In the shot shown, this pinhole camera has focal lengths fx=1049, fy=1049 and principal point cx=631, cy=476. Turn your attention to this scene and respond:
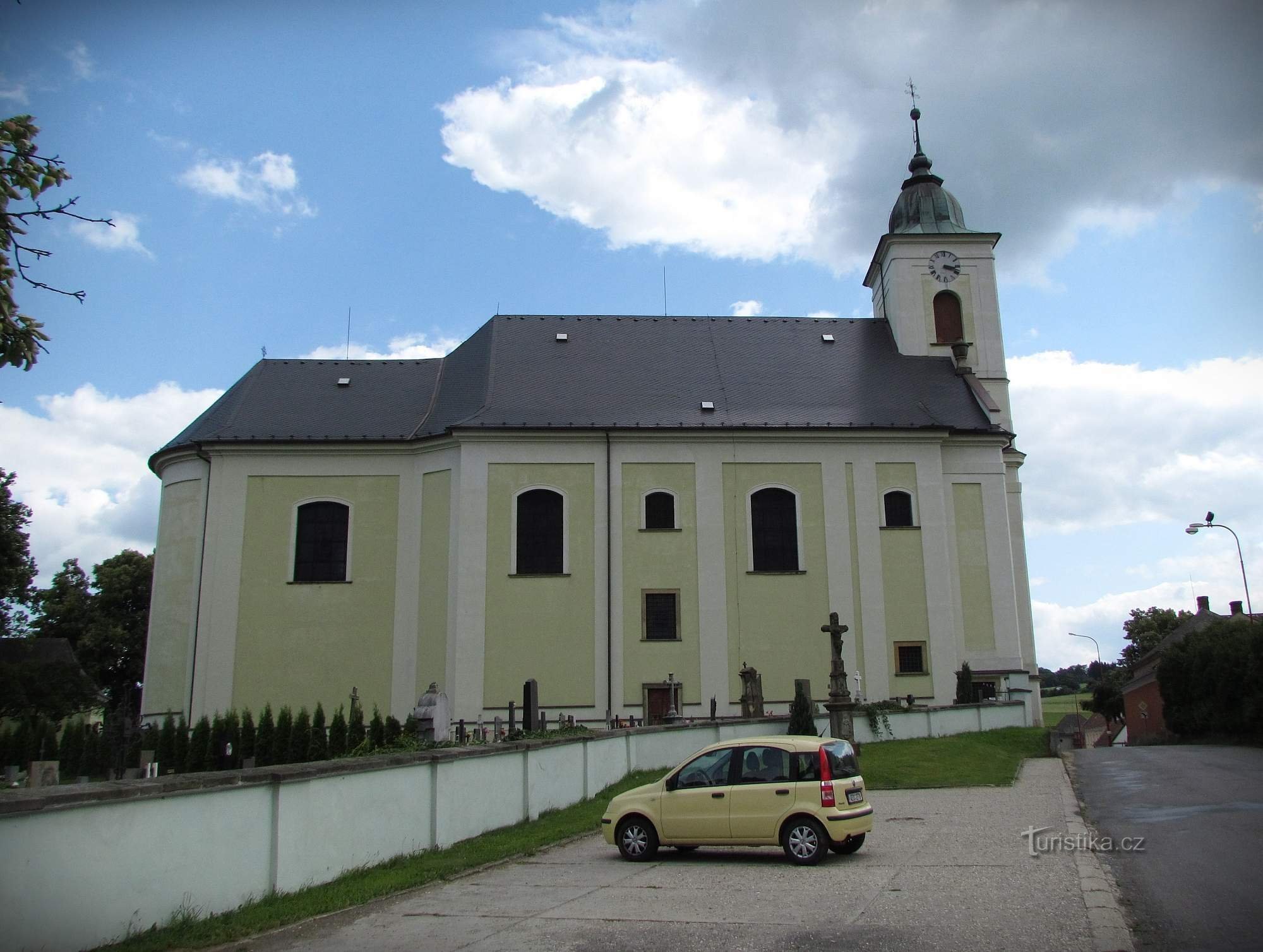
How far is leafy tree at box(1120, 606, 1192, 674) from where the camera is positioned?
6856cm

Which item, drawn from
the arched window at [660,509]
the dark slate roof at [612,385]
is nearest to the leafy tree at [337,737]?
the dark slate roof at [612,385]

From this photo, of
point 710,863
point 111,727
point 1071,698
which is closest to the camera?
point 710,863

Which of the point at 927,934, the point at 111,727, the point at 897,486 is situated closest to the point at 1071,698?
the point at 897,486

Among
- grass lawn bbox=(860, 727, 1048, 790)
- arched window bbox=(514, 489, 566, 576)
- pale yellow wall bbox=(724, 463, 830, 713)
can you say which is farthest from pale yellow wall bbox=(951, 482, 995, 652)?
arched window bbox=(514, 489, 566, 576)

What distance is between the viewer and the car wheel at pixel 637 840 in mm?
11234

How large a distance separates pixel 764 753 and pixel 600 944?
13.4 feet

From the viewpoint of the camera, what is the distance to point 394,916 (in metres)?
8.63

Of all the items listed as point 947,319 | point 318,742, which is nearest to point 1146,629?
point 947,319

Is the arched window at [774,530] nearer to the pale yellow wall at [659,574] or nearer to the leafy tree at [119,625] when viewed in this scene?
the pale yellow wall at [659,574]

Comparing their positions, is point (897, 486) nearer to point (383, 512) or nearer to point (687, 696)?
point (687, 696)

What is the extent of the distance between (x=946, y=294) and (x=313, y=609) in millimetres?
22859

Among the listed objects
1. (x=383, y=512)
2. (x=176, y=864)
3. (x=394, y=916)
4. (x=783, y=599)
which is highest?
(x=383, y=512)

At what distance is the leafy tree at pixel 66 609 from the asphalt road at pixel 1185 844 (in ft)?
140

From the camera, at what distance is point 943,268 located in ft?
117
